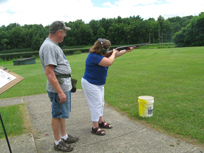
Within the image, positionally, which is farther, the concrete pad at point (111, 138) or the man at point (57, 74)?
the concrete pad at point (111, 138)

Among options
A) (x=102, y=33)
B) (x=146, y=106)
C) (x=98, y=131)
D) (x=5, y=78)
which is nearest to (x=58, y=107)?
(x=5, y=78)

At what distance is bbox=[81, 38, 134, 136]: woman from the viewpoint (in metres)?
3.37

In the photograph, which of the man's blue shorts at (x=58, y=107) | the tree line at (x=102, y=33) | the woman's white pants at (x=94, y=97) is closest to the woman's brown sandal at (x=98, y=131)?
the woman's white pants at (x=94, y=97)

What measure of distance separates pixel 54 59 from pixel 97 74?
1009 millimetres

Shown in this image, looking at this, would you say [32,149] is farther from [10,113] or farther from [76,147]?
[10,113]

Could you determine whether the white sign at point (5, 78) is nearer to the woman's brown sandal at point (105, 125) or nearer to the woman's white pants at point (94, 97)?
the woman's white pants at point (94, 97)

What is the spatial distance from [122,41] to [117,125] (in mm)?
103318

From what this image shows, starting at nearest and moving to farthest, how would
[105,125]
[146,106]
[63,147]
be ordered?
[63,147]
[105,125]
[146,106]

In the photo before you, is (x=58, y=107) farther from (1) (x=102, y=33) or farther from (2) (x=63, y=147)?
(1) (x=102, y=33)

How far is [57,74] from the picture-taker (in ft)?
9.64

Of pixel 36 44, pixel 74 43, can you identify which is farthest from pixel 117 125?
pixel 74 43

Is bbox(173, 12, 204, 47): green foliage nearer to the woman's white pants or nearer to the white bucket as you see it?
the white bucket

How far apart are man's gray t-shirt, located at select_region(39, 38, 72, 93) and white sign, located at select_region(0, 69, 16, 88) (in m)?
0.56

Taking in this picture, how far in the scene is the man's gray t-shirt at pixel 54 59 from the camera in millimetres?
2736
